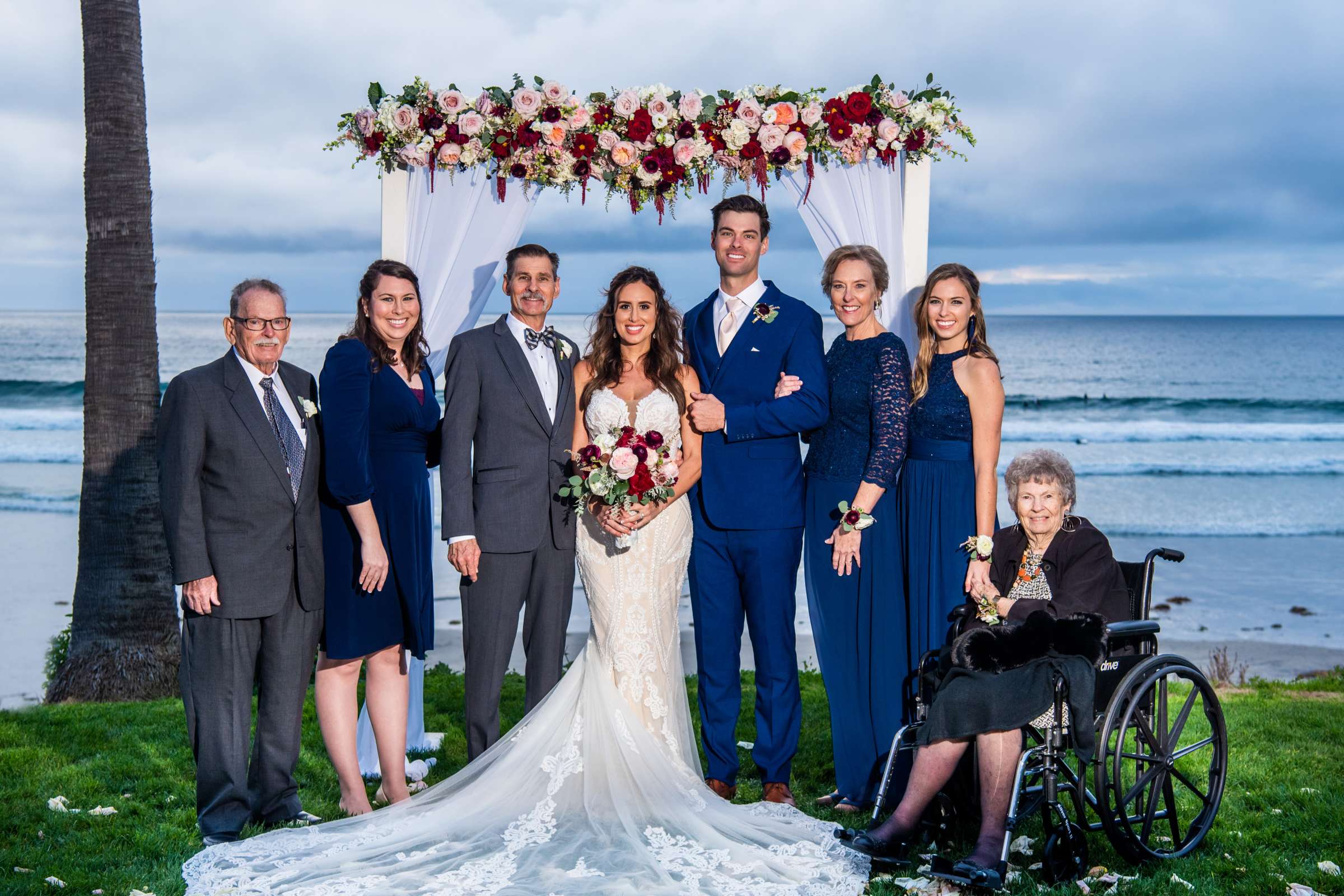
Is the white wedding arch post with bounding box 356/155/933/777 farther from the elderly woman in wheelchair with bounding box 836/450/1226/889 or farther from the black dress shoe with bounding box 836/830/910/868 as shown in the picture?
the black dress shoe with bounding box 836/830/910/868

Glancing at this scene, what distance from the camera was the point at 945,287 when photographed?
4.31m

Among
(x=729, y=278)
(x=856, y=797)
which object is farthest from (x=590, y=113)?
(x=856, y=797)

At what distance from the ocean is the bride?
1.01m

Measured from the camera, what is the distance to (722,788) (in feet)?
14.8

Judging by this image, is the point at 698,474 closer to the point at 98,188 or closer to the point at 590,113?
the point at 590,113

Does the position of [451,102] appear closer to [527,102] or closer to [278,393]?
[527,102]

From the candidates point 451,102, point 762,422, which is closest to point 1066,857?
point 762,422

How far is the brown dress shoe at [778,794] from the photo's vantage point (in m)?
4.44

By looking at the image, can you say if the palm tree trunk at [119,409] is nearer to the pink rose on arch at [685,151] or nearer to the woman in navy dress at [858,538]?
the pink rose on arch at [685,151]

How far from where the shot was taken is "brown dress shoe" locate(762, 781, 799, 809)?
14.6 ft


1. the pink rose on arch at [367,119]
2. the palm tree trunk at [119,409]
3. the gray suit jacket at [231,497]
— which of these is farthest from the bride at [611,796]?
the palm tree trunk at [119,409]

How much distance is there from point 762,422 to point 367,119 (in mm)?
2512

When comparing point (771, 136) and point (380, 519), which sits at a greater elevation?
point (771, 136)

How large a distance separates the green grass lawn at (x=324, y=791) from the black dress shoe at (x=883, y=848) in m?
0.08
